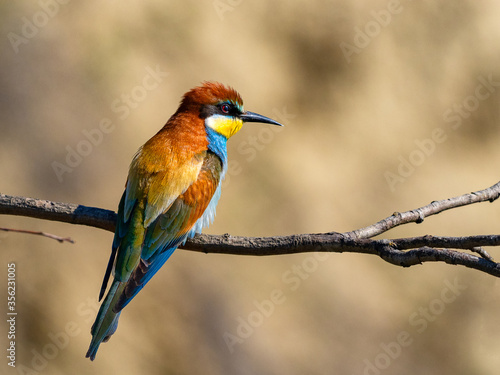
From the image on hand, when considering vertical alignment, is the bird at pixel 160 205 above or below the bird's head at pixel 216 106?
below

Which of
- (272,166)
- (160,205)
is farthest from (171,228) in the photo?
(272,166)

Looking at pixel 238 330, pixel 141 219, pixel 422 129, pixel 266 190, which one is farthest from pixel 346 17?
pixel 141 219

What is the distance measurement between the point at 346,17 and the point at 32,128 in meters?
2.45

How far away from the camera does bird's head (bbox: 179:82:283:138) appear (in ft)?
7.97

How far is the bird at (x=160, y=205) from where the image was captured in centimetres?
193

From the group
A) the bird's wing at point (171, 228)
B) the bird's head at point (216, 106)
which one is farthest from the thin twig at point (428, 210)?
the bird's head at point (216, 106)

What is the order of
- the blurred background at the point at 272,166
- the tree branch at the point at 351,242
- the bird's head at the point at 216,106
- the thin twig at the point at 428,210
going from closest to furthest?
the tree branch at the point at 351,242
the thin twig at the point at 428,210
the bird's head at the point at 216,106
the blurred background at the point at 272,166

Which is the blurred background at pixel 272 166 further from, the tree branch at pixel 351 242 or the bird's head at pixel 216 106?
the tree branch at pixel 351 242

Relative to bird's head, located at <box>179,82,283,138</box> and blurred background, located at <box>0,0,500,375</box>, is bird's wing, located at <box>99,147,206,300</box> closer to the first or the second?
bird's head, located at <box>179,82,283,138</box>

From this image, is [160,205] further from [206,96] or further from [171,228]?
[206,96]

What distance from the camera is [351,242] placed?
164 centimetres

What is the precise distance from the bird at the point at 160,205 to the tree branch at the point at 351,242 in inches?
3.3

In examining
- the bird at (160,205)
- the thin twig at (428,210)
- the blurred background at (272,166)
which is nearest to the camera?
the thin twig at (428,210)

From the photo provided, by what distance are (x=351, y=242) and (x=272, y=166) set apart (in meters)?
2.70
